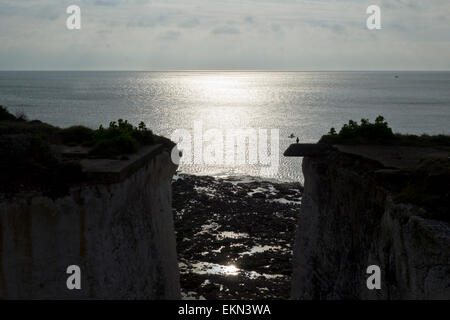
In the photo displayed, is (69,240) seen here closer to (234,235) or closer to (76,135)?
(76,135)

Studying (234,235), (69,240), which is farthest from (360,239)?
(234,235)

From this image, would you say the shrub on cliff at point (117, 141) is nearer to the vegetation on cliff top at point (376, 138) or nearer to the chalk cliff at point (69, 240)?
the chalk cliff at point (69, 240)

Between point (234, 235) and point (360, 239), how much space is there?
1825 cm

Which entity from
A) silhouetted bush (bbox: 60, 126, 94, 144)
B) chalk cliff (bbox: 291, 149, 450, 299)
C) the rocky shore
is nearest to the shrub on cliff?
silhouetted bush (bbox: 60, 126, 94, 144)

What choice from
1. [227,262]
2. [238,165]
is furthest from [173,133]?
[227,262]

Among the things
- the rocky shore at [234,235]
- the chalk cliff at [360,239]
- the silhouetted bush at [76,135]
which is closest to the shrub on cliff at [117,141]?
the silhouetted bush at [76,135]

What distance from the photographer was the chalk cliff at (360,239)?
8023mm

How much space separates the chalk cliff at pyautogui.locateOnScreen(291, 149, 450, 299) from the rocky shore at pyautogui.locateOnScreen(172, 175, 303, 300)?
7134 millimetres

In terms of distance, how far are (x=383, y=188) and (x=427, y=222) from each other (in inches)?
92.0

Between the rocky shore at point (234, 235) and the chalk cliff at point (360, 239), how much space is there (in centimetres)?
713

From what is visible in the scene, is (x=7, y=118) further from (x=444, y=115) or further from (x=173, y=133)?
(x=444, y=115)

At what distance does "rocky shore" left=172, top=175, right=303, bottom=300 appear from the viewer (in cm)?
2202

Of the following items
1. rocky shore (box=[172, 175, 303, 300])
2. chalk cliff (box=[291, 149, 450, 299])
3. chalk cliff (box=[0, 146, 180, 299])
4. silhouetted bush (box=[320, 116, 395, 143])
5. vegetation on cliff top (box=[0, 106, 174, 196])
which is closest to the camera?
chalk cliff (box=[291, 149, 450, 299])

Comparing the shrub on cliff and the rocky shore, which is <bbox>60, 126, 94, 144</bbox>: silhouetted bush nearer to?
the shrub on cliff
